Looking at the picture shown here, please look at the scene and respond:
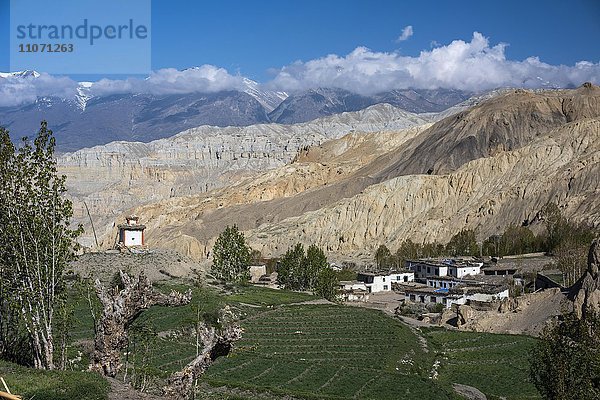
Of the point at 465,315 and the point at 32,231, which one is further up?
the point at 32,231

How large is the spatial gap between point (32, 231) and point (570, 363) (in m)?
15.0

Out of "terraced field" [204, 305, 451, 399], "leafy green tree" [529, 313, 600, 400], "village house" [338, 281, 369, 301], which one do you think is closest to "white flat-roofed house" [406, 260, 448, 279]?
"village house" [338, 281, 369, 301]

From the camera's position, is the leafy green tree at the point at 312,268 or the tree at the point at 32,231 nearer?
the tree at the point at 32,231

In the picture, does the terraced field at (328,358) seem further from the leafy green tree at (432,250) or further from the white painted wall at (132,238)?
the leafy green tree at (432,250)

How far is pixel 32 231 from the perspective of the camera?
53.9 feet

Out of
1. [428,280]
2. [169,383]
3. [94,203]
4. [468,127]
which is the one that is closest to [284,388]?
[169,383]

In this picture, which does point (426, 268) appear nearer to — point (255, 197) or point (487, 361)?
point (487, 361)

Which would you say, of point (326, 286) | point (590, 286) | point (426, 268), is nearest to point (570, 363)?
point (590, 286)

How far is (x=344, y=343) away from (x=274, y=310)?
10127mm

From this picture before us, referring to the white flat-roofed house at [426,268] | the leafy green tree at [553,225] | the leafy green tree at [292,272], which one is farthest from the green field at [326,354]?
the leafy green tree at [553,225]

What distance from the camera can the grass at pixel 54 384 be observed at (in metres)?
12.3

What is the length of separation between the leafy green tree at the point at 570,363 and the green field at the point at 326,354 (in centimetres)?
558

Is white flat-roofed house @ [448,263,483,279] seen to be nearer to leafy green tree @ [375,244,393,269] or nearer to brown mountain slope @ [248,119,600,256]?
leafy green tree @ [375,244,393,269]

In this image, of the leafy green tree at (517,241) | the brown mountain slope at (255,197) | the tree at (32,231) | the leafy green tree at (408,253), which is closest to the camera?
the tree at (32,231)
